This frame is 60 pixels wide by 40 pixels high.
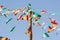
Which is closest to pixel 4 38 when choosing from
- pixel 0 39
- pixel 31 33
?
pixel 0 39

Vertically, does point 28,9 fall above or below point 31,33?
above

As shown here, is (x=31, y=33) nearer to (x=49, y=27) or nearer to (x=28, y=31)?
(x=28, y=31)

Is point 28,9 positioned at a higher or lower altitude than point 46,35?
higher

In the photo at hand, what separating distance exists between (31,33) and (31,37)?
0.27 metres

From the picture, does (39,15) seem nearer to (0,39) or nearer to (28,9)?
(28,9)

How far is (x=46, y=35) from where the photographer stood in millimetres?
14812

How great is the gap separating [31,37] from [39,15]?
1335mm

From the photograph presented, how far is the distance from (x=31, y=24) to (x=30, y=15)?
521mm

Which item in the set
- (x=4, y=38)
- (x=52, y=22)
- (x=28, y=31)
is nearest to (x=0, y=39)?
(x=4, y=38)

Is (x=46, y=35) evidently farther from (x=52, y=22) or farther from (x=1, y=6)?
(x=1, y=6)

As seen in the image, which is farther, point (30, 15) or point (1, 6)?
point (1, 6)

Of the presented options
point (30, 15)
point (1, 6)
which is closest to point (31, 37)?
point (30, 15)

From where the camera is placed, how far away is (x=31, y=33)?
14.9 metres

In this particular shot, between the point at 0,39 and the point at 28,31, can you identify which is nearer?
the point at 28,31
